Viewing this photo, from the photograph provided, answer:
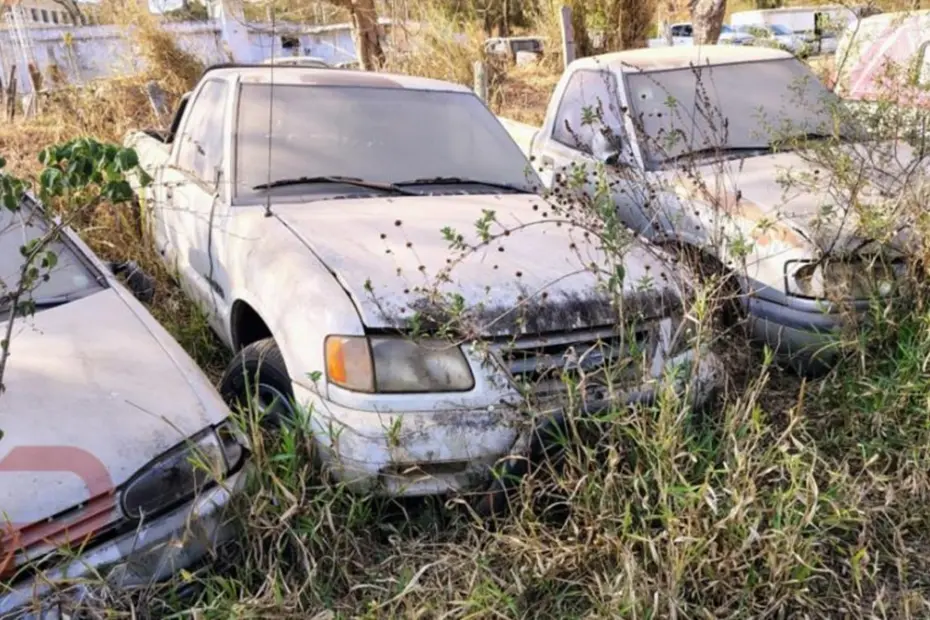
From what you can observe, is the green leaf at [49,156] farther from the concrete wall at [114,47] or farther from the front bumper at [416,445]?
the concrete wall at [114,47]

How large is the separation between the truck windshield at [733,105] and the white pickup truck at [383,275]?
3.32 ft

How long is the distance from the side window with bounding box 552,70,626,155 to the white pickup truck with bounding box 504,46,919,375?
13mm

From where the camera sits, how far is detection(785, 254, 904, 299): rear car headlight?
3.40 m

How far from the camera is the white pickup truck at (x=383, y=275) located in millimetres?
2564

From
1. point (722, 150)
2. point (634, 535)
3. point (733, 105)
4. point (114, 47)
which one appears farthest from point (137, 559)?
point (114, 47)

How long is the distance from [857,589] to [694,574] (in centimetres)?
53

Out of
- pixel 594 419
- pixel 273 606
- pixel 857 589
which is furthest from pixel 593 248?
pixel 273 606

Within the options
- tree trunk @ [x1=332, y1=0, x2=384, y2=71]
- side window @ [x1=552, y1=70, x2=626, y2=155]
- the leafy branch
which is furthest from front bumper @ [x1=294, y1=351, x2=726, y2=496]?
tree trunk @ [x1=332, y1=0, x2=384, y2=71]

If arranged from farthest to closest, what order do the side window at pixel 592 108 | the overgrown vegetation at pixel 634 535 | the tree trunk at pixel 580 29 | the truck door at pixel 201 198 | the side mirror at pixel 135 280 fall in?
the tree trunk at pixel 580 29 < the side window at pixel 592 108 < the truck door at pixel 201 198 < the side mirror at pixel 135 280 < the overgrown vegetation at pixel 634 535

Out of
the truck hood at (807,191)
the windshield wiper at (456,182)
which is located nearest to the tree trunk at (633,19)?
the truck hood at (807,191)

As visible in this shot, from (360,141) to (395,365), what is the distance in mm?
1636

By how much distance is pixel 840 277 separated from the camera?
3.44 metres

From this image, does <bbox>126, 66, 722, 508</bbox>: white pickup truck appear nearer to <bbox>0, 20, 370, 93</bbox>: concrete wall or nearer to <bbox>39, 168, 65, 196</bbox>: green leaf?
<bbox>39, 168, 65, 196</bbox>: green leaf

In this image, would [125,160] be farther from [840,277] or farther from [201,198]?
[840,277]
